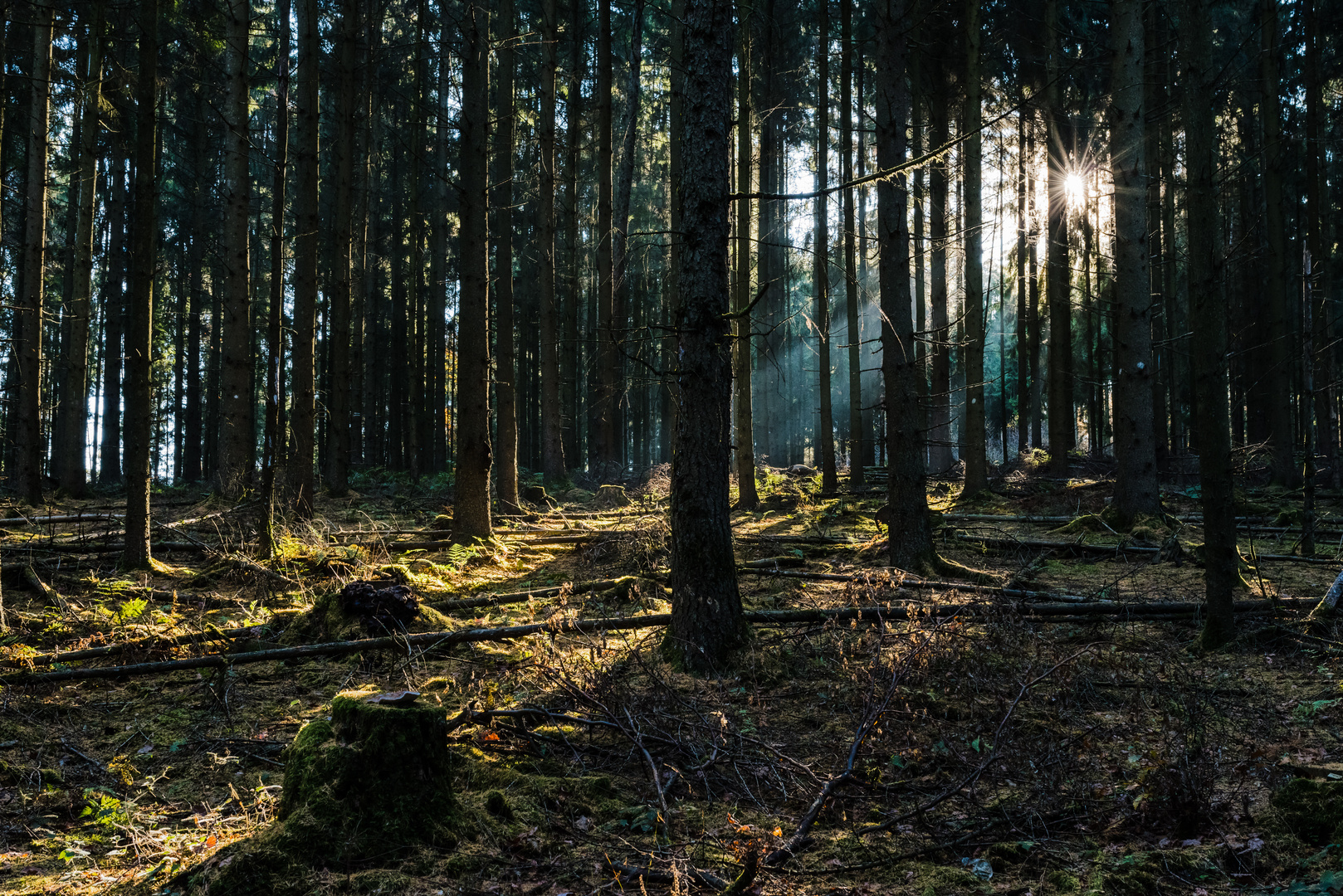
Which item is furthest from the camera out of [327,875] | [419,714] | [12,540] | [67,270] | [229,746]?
[67,270]

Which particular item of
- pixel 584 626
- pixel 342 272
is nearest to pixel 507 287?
pixel 342 272

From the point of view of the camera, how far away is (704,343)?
5445 mm

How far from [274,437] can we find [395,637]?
3275 mm

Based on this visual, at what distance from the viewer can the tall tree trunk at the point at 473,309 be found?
32.6 ft

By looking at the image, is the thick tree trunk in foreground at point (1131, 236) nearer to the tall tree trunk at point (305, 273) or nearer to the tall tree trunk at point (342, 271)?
the tall tree trunk at point (305, 273)

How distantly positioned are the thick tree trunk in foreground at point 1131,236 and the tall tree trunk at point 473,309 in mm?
8840

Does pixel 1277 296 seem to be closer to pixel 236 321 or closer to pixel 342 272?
pixel 342 272

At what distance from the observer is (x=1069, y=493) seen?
14414mm

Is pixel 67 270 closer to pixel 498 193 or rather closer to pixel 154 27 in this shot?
pixel 498 193

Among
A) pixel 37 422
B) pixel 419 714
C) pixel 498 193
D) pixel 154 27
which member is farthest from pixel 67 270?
pixel 419 714


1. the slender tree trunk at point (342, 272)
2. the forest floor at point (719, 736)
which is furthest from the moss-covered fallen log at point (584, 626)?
the slender tree trunk at point (342, 272)

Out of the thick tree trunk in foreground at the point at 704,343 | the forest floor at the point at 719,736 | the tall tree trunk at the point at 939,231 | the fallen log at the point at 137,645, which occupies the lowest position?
the forest floor at the point at 719,736

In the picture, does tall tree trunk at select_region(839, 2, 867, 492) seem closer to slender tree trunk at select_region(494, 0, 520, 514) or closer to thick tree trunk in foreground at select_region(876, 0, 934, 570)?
thick tree trunk in foreground at select_region(876, 0, 934, 570)

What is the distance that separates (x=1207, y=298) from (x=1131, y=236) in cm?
639
